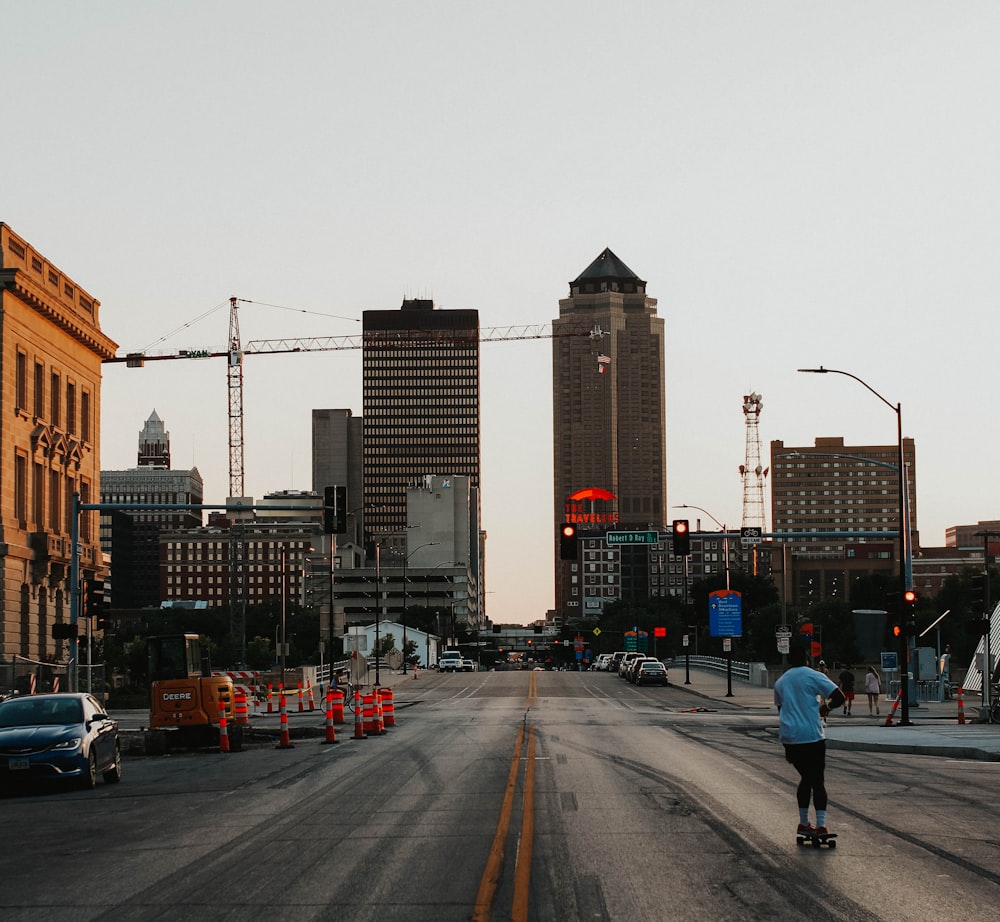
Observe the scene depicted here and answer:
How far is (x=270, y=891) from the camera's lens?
11.7m

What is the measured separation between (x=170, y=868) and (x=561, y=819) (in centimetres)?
514

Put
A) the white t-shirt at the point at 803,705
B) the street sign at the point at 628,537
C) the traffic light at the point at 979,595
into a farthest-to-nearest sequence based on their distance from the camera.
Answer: the street sign at the point at 628,537 → the traffic light at the point at 979,595 → the white t-shirt at the point at 803,705

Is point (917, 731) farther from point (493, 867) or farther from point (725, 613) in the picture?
point (725, 613)

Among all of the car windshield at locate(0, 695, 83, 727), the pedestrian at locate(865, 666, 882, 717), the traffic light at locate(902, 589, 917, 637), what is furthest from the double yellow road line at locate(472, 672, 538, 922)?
the pedestrian at locate(865, 666, 882, 717)

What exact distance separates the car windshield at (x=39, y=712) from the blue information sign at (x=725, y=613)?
2288 inches

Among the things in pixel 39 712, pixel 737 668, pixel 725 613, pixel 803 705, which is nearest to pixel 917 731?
pixel 39 712

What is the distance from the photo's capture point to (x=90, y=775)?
73.3 feet

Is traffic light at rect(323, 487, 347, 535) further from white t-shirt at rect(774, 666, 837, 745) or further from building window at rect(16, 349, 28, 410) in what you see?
building window at rect(16, 349, 28, 410)

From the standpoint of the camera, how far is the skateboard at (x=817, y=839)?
13882 mm

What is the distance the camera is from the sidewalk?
28531 mm

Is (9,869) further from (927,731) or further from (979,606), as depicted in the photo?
(979,606)

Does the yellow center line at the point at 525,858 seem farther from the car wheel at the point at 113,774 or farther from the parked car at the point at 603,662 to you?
the parked car at the point at 603,662

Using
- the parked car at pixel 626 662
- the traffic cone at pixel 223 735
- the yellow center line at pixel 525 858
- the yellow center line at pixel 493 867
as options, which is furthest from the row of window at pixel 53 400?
the yellow center line at pixel 493 867

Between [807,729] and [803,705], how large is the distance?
0.83 feet
